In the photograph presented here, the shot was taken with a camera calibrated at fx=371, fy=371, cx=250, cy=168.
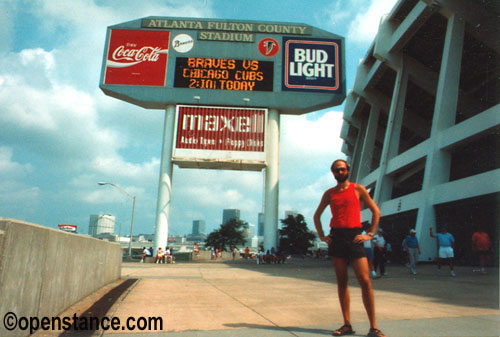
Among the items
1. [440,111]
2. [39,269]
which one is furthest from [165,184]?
[39,269]

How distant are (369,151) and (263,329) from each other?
31.6 meters

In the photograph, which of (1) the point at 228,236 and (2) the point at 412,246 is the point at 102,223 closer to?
(1) the point at 228,236

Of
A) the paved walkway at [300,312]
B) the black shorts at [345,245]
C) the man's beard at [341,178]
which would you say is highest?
the man's beard at [341,178]

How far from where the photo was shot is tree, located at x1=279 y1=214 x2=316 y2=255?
61469mm

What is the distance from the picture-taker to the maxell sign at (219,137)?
2662 centimetres

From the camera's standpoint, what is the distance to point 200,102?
2756cm

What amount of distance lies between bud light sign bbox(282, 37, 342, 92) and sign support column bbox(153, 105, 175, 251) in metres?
9.09

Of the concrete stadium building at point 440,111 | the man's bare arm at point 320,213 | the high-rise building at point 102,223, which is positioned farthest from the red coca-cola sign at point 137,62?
the man's bare arm at point 320,213

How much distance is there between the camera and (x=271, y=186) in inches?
1091

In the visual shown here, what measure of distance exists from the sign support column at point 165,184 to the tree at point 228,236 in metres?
52.6

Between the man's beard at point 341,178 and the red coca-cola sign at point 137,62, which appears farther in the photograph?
the red coca-cola sign at point 137,62

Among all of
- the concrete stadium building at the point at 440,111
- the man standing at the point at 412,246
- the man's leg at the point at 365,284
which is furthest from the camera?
the concrete stadium building at the point at 440,111

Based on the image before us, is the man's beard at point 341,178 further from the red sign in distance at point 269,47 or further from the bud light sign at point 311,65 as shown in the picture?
the red sign in distance at point 269,47

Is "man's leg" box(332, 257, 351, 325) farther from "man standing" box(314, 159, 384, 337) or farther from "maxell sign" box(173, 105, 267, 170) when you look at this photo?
"maxell sign" box(173, 105, 267, 170)
